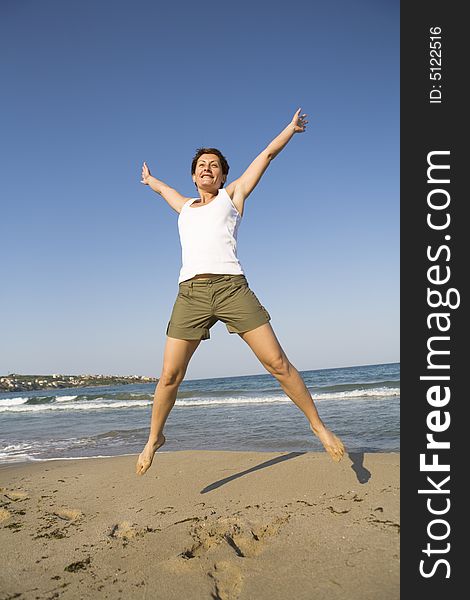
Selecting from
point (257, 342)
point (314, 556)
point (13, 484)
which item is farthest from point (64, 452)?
point (314, 556)

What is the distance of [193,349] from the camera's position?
3.27 m

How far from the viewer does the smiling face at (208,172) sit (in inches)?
135

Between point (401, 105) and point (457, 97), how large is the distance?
12.4 inches

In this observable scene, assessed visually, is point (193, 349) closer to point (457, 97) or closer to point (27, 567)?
point (27, 567)

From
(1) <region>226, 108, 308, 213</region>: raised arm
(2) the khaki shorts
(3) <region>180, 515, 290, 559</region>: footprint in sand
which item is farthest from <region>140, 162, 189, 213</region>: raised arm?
(3) <region>180, 515, 290, 559</region>: footprint in sand

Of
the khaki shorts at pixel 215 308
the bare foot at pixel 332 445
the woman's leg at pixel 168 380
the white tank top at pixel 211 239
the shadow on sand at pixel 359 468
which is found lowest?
the shadow on sand at pixel 359 468

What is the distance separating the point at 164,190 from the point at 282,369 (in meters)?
1.82

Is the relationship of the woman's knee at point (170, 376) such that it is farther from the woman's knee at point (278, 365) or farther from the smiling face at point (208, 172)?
the smiling face at point (208, 172)

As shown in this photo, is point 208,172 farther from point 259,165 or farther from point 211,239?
point 211,239

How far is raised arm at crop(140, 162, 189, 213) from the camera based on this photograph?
3.62 m

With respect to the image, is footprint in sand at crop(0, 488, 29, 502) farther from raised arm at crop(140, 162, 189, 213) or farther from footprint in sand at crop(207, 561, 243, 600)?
raised arm at crop(140, 162, 189, 213)

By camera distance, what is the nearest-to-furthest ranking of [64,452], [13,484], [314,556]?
[314,556] < [13,484] < [64,452]

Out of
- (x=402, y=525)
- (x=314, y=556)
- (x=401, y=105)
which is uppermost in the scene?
(x=401, y=105)

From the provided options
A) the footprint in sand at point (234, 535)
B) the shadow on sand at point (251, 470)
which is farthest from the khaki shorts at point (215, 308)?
the shadow on sand at point (251, 470)
